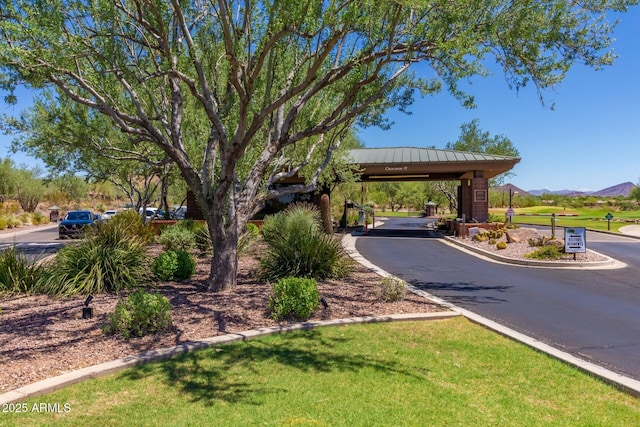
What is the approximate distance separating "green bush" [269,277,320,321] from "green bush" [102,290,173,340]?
157 centimetres

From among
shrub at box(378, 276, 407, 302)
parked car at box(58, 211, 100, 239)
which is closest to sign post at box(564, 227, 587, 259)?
shrub at box(378, 276, 407, 302)

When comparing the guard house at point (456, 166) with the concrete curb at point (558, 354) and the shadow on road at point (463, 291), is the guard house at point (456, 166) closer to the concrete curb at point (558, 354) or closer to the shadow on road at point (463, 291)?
the shadow on road at point (463, 291)

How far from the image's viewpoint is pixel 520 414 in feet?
12.6

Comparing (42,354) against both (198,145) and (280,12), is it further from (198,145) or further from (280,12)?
(198,145)

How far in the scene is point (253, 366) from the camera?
489cm

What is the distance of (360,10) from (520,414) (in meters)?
5.82

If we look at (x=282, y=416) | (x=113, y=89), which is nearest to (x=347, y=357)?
(x=282, y=416)

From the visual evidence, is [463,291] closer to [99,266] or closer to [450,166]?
[99,266]

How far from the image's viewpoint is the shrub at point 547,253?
45.2 feet

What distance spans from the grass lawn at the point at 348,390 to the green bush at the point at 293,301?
1.02 m

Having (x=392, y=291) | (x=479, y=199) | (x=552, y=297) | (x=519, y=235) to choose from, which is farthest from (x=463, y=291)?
(x=479, y=199)

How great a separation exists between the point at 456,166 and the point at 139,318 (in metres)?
21.3

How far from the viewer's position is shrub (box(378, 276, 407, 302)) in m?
7.98

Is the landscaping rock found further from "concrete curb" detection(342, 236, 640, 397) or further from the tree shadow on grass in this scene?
the tree shadow on grass
